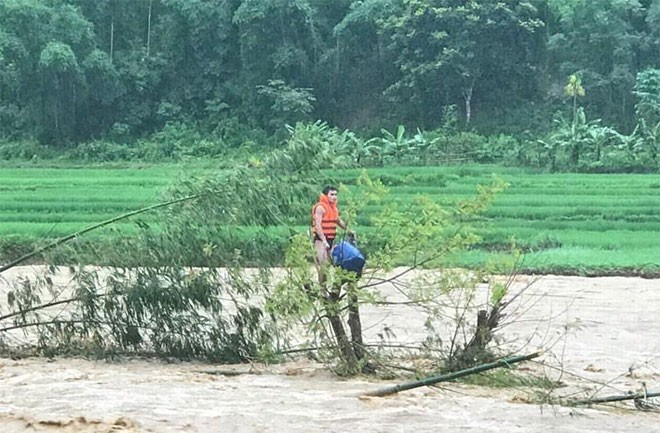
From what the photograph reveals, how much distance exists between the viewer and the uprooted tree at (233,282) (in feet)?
29.6

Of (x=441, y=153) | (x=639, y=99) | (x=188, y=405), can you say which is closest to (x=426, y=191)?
(x=441, y=153)

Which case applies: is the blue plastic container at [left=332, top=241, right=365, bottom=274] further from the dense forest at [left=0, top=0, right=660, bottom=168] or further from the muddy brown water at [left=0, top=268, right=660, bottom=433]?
the dense forest at [left=0, top=0, right=660, bottom=168]

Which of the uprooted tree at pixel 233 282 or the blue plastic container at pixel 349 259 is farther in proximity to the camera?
the uprooted tree at pixel 233 282

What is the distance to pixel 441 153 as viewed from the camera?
31.6 m

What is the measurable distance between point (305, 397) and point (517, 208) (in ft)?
46.0

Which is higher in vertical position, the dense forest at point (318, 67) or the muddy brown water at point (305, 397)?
the dense forest at point (318, 67)

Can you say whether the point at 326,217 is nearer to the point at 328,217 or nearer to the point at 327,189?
the point at 328,217

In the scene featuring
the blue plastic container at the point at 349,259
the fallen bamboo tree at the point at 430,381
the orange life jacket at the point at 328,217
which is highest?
the orange life jacket at the point at 328,217

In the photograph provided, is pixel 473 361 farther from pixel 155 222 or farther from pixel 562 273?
pixel 562 273

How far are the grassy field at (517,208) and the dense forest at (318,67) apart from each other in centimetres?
838

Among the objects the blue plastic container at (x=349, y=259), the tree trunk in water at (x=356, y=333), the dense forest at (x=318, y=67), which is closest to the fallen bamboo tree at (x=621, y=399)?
the tree trunk in water at (x=356, y=333)

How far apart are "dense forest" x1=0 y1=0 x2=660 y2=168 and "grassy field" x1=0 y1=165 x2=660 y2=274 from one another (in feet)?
27.5

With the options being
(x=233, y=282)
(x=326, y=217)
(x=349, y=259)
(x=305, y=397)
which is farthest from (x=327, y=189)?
(x=305, y=397)

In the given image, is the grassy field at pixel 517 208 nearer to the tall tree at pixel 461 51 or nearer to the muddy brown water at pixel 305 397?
the muddy brown water at pixel 305 397
